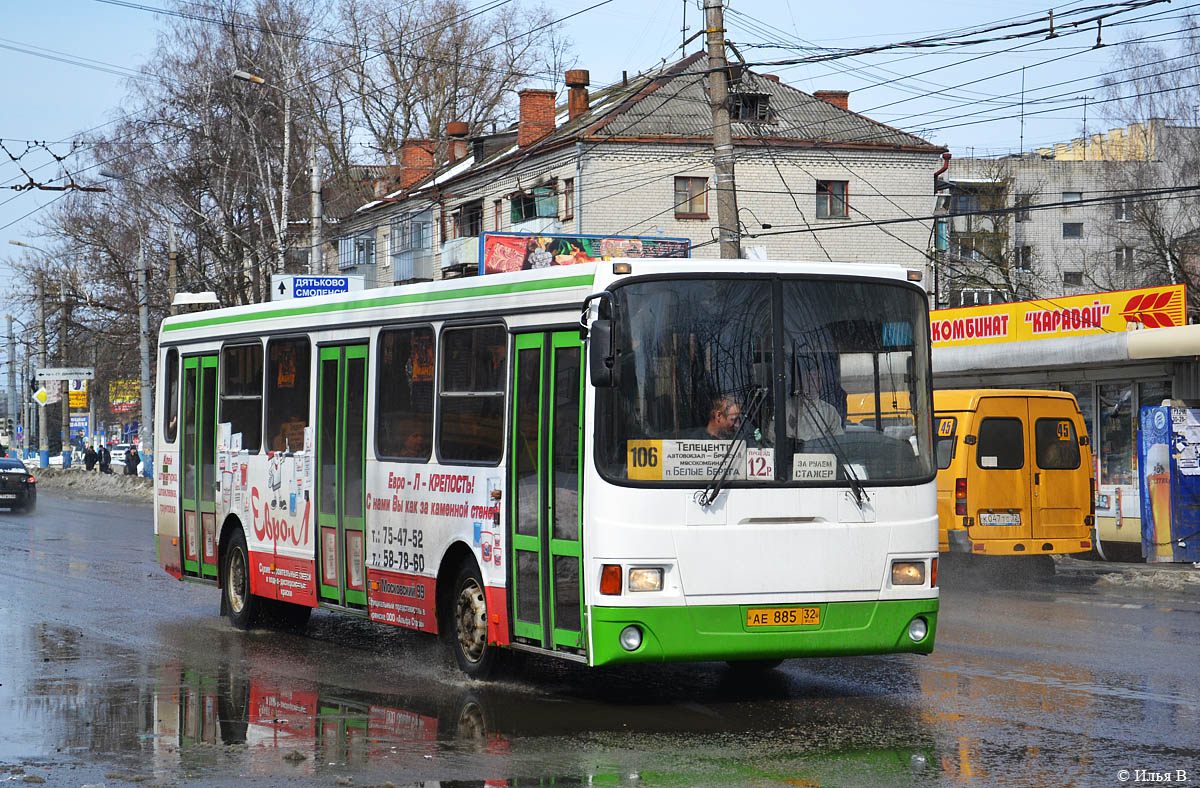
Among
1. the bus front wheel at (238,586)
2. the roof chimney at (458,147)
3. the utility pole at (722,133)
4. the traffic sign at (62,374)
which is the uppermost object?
the roof chimney at (458,147)

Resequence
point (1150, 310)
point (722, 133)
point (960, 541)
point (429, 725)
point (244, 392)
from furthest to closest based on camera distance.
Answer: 1. point (1150, 310)
2. point (722, 133)
3. point (960, 541)
4. point (244, 392)
5. point (429, 725)

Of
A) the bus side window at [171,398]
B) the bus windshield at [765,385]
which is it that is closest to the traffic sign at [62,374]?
the bus side window at [171,398]

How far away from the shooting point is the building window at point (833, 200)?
49844 millimetres

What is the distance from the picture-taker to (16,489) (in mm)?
39156

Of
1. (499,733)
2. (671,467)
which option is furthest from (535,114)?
(499,733)

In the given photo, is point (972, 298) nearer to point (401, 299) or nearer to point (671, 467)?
point (401, 299)

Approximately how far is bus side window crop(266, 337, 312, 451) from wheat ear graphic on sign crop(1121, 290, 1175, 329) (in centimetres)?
1402

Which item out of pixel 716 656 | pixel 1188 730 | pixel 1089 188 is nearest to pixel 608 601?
pixel 716 656

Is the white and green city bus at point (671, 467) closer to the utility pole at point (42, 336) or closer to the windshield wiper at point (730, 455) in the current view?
the windshield wiper at point (730, 455)

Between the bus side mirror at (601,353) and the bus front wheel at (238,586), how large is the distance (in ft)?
19.9

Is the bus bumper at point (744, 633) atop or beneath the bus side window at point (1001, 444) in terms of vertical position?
beneath

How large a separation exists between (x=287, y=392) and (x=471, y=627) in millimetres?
3603

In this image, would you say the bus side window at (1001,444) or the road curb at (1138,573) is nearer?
the road curb at (1138,573)

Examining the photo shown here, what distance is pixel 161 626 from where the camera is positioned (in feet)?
46.3
